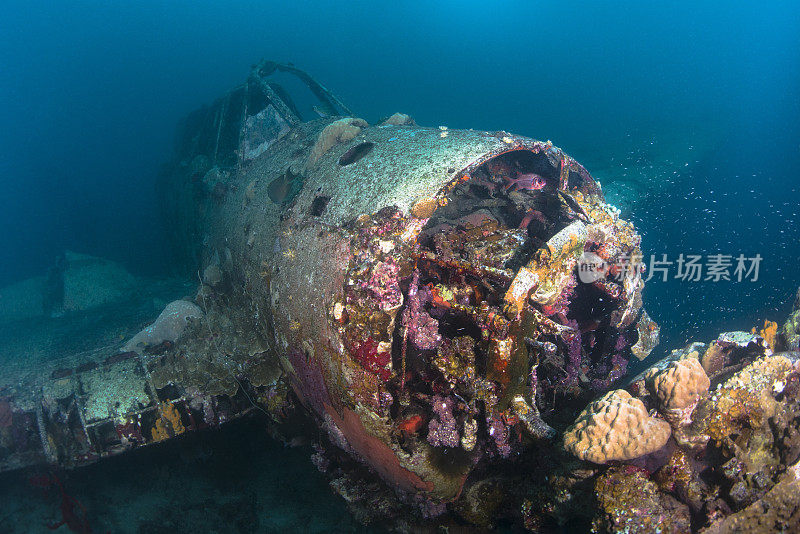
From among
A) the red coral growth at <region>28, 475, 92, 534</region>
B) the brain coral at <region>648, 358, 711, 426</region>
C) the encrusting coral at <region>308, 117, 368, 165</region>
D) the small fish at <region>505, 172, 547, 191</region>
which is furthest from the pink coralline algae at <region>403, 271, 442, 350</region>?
the red coral growth at <region>28, 475, 92, 534</region>

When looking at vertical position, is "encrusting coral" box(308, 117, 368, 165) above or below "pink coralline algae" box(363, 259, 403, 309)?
above

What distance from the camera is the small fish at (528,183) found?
3855 millimetres

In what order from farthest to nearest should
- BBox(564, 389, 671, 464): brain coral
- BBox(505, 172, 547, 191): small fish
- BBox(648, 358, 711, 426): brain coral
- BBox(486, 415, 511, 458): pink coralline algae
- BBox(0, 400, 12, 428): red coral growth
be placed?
BBox(505, 172, 547, 191): small fish
BBox(0, 400, 12, 428): red coral growth
BBox(486, 415, 511, 458): pink coralline algae
BBox(648, 358, 711, 426): brain coral
BBox(564, 389, 671, 464): brain coral

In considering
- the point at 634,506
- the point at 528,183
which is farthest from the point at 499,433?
the point at 528,183

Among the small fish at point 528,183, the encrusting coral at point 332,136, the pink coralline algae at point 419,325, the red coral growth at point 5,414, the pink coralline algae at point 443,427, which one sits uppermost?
the encrusting coral at point 332,136

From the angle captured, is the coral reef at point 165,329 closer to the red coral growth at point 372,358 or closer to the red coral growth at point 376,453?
the red coral growth at point 376,453

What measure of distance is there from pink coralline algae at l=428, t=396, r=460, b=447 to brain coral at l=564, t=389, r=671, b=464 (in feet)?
2.28

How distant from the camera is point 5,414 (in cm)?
373

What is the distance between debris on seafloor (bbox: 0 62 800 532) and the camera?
92.7 inches

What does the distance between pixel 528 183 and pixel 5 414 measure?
18.4 ft

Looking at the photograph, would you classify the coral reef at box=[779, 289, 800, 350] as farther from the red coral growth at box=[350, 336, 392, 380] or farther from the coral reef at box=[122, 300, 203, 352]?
the coral reef at box=[122, 300, 203, 352]

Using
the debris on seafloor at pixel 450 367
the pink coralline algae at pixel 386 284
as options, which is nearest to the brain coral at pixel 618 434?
the debris on seafloor at pixel 450 367

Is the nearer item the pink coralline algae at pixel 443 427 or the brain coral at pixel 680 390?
the brain coral at pixel 680 390

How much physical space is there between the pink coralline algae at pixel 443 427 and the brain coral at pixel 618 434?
69 cm
